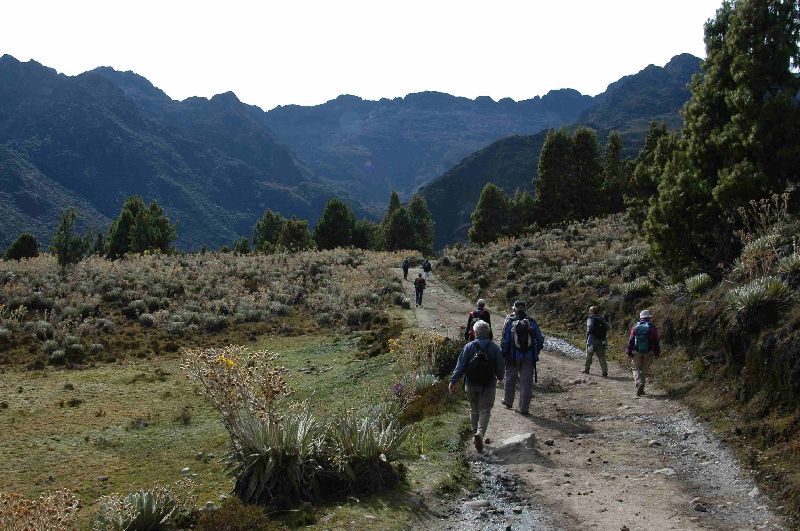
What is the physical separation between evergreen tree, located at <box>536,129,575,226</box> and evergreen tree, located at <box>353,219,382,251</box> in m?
24.6

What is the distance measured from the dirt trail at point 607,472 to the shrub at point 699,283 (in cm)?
364

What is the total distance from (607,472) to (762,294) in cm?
469

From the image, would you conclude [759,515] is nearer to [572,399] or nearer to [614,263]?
[572,399]

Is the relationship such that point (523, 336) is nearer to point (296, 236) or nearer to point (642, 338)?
point (642, 338)

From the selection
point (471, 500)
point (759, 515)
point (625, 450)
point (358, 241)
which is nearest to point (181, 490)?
point (471, 500)

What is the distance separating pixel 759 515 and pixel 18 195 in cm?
20694

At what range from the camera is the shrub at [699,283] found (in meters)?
15.0

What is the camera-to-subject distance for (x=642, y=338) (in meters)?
12.9

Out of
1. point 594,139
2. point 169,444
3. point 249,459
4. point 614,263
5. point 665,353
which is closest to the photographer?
point 249,459

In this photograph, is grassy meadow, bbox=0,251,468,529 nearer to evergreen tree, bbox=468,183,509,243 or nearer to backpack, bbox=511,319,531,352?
backpack, bbox=511,319,531,352

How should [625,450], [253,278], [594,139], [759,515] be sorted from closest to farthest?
[759,515] → [625,450] → [253,278] → [594,139]

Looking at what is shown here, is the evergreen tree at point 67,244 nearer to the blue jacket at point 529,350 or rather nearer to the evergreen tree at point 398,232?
the blue jacket at point 529,350

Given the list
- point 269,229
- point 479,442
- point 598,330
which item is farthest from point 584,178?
point 479,442

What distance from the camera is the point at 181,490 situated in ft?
30.8
